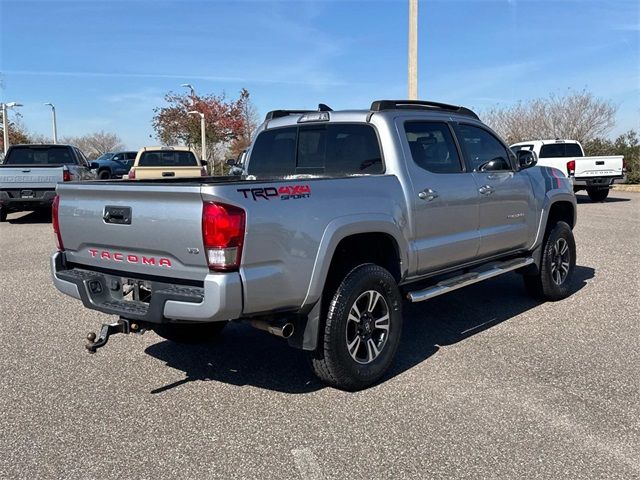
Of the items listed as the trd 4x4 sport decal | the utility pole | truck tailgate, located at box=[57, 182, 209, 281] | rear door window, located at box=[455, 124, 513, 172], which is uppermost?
the utility pole

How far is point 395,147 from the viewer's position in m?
4.60

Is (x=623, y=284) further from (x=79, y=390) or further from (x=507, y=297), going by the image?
(x=79, y=390)

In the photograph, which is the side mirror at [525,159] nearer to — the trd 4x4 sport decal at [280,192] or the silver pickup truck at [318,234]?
the silver pickup truck at [318,234]

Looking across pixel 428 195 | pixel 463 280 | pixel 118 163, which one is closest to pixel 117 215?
pixel 428 195

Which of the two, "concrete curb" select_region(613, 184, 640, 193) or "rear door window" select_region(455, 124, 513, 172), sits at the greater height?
"rear door window" select_region(455, 124, 513, 172)

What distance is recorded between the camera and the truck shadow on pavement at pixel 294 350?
4.40 m

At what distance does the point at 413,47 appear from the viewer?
1305 centimetres

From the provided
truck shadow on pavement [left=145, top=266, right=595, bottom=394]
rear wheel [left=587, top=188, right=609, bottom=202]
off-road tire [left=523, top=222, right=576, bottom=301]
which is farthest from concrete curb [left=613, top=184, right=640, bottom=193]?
truck shadow on pavement [left=145, top=266, right=595, bottom=394]

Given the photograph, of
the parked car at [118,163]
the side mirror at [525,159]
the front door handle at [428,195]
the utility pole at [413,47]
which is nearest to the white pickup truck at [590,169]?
the utility pole at [413,47]

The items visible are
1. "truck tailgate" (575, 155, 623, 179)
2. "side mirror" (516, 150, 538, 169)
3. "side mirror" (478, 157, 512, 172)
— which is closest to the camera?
"side mirror" (478, 157, 512, 172)

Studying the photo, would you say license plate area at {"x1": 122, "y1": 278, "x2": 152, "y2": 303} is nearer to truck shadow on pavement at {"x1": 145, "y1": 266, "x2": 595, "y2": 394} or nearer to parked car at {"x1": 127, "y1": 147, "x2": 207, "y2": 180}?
truck shadow on pavement at {"x1": 145, "y1": 266, "x2": 595, "y2": 394}

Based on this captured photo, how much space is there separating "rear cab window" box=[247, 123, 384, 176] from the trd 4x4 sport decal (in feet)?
3.52

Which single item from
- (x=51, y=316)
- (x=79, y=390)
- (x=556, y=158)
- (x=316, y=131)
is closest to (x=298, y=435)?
(x=79, y=390)

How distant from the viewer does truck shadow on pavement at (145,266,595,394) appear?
4402 mm
